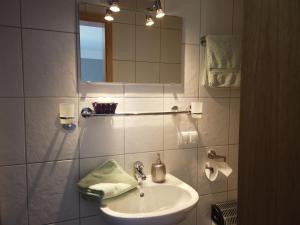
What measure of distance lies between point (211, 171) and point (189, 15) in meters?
1.18

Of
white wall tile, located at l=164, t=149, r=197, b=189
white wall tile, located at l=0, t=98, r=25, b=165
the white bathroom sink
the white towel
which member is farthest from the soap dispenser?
white wall tile, located at l=0, t=98, r=25, b=165

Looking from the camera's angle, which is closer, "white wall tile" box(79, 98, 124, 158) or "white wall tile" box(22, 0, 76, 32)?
"white wall tile" box(22, 0, 76, 32)

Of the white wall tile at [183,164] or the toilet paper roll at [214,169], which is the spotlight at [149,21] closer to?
the white wall tile at [183,164]

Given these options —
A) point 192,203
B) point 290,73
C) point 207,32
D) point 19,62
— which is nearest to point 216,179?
point 192,203

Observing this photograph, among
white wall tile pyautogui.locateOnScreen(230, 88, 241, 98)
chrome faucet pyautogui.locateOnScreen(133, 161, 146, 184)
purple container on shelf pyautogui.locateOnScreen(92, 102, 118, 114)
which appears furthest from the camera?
white wall tile pyautogui.locateOnScreen(230, 88, 241, 98)

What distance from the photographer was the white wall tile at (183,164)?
5.41 ft

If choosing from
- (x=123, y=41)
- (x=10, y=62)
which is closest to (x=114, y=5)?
(x=123, y=41)

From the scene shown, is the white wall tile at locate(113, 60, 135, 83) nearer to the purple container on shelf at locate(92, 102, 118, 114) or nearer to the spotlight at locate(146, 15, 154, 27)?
the purple container on shelf at locate(92, 102, 118, 114)

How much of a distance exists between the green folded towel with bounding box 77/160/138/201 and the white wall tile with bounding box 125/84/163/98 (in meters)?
0.47

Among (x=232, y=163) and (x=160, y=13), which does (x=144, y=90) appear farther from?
(x=232, y=163)

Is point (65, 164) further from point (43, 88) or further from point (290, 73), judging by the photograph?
point (290, 73)

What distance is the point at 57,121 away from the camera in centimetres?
134

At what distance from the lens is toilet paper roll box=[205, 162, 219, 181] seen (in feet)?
5.52

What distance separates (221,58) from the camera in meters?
1.65
